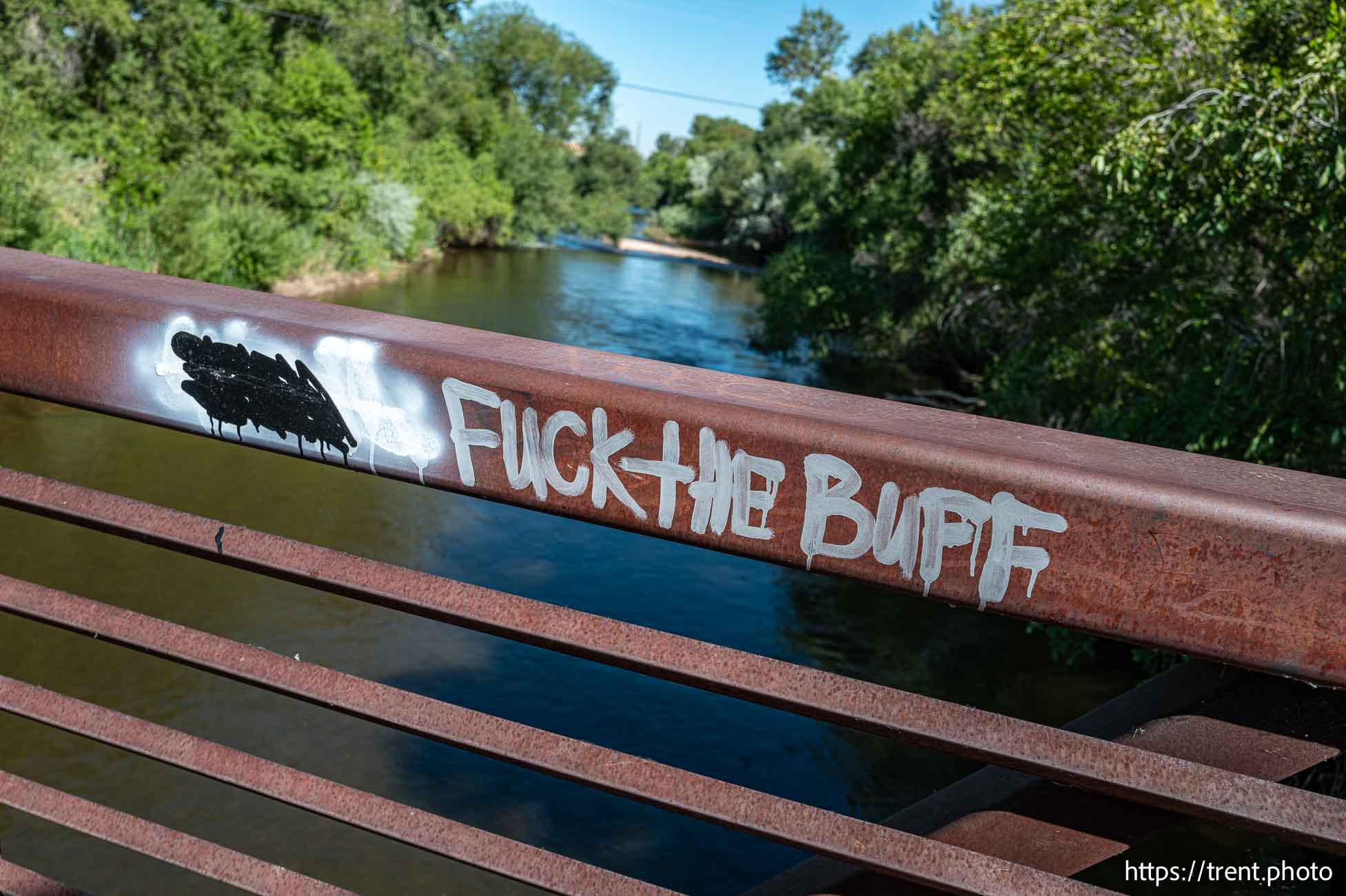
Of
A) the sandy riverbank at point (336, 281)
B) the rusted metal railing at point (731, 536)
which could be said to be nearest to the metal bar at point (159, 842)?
the rusted metal railing at point (731, 536)

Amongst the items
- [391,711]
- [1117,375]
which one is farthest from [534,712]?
[391,711]

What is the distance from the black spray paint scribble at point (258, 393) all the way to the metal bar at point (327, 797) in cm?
29

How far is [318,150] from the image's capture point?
88.5 ft

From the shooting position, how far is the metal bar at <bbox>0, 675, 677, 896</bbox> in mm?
935

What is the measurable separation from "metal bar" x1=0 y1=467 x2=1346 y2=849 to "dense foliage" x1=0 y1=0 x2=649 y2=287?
53.0ft

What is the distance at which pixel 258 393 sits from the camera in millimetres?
938

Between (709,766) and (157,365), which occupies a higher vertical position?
(157,365)

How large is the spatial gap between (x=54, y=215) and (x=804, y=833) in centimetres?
1894

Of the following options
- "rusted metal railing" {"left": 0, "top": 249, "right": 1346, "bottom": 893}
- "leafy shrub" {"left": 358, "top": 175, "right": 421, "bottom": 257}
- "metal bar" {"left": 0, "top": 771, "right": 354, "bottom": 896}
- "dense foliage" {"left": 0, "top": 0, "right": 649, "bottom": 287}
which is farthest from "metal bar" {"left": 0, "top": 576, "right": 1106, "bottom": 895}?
"leafy shrub" {"left": 358, "top": 175, "right": 421, "bottom": 257}

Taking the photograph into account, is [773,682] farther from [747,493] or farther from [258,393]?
[258,393]

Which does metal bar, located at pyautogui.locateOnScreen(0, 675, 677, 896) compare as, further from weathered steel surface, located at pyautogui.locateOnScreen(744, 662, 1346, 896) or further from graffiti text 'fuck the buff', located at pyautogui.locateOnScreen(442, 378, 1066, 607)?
graffiti text 'fuck the buff', located at pyautogui.locateOnScreen(442, 378, 1066, 607)

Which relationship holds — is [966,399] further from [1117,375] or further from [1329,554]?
[1329,554]

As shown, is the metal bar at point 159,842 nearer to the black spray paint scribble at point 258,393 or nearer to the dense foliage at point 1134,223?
the black spray paint scribble at point 258,393

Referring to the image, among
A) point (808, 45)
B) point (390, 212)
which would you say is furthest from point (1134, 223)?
point (808, 45)
